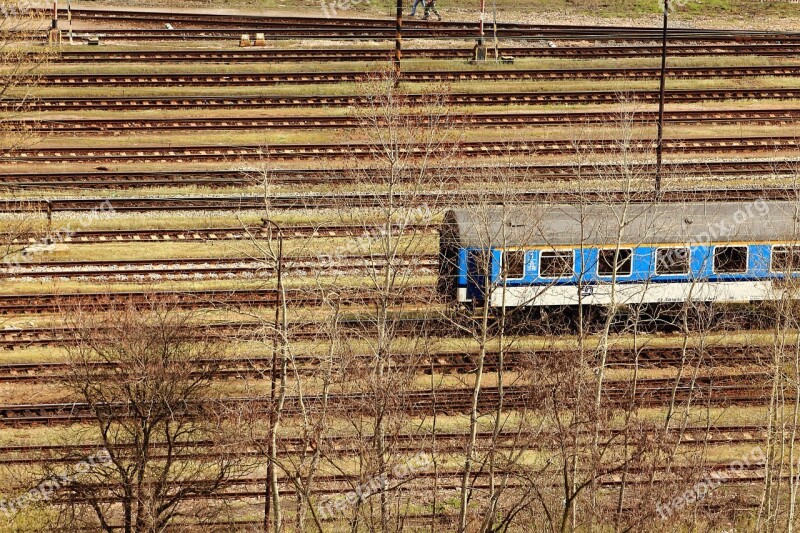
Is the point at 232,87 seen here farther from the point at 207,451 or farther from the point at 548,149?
the point at 207,451

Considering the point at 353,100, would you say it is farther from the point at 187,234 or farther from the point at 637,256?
the point at 637,256

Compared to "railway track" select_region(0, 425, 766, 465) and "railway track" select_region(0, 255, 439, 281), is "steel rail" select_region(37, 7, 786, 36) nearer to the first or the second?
"railway track" select_region(0, 255, 439, 281)

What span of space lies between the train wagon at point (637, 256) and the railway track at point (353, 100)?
962 cm

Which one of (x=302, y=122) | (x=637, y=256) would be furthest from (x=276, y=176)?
(x=637, y=256)

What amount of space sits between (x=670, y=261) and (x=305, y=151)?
12.0 m

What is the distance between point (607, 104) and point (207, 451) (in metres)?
19.7

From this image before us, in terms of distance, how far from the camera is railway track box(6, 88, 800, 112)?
37.5 metres

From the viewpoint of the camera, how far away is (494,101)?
38156mm

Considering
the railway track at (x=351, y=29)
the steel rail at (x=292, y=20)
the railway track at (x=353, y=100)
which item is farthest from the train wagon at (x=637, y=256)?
the steel rail at (x=292, y=20)

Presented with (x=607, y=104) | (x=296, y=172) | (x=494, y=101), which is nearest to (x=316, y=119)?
(x=296, y=172)

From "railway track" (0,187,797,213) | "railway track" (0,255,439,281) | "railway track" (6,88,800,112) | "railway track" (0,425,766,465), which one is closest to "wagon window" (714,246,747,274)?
"railway track" (0,187,797,213)

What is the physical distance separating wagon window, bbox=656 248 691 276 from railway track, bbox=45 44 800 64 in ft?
45.2

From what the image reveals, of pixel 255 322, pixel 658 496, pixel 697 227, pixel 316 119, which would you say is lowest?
pixel 658 496

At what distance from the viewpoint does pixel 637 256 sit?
2833 cm
